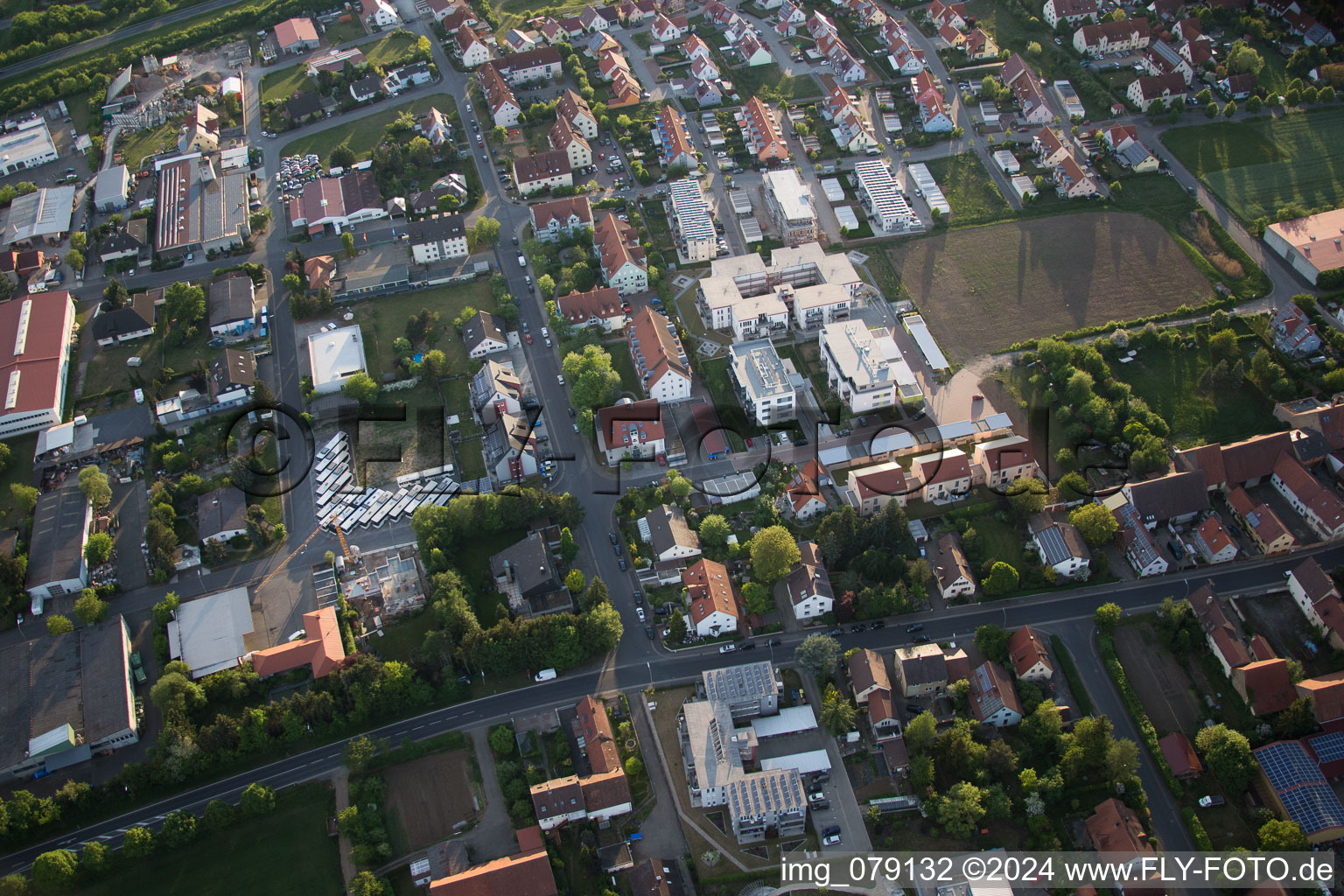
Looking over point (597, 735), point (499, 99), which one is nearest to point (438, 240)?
point (499, 99)

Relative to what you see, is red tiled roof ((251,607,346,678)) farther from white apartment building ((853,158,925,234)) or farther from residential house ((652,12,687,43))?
residential house ((652,12,687,43))

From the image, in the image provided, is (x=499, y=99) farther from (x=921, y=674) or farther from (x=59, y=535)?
(x=921, y=674)

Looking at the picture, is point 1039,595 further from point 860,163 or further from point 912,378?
point 860,163

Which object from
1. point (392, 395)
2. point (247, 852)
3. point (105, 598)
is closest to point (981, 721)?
point (247, 852)

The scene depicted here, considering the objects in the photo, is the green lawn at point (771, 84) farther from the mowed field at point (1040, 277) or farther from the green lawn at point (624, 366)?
the green lawn at point (624, 366)

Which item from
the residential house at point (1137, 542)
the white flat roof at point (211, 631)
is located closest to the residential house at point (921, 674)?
the residential house at point (1137, 542)
